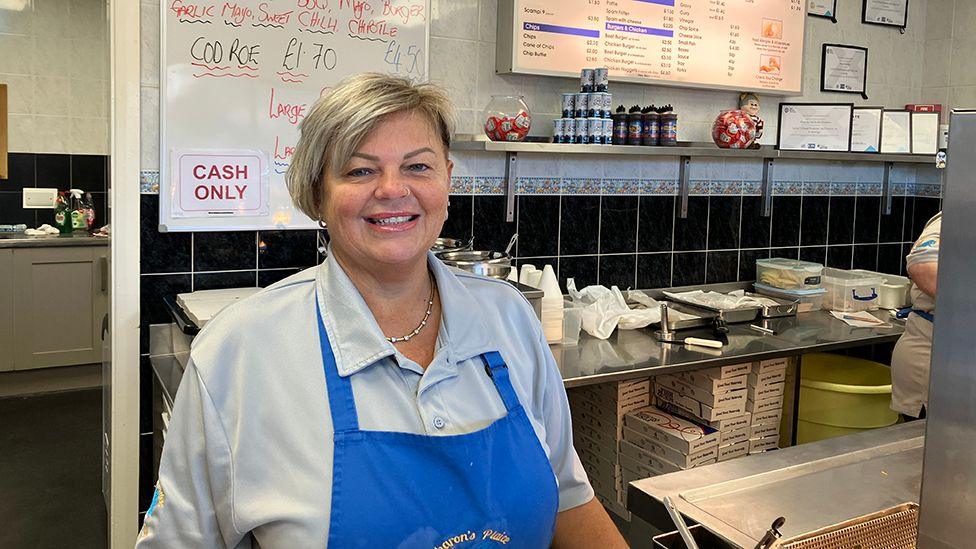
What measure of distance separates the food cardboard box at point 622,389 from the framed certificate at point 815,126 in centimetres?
133

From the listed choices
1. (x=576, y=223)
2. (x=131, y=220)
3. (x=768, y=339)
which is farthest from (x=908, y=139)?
(x=131, y=220)

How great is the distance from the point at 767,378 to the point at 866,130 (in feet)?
4.70

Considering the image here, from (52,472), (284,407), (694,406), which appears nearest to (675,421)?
(694,406)

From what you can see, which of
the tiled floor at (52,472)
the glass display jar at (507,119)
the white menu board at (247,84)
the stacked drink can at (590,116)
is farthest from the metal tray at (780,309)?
the tiled floor at (52,472)

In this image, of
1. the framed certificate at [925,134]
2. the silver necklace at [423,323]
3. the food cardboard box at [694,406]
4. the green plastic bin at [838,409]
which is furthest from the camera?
the framed certificate at [925,134]

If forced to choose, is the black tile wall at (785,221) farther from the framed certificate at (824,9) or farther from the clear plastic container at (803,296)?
the framed certificate at (824,9)

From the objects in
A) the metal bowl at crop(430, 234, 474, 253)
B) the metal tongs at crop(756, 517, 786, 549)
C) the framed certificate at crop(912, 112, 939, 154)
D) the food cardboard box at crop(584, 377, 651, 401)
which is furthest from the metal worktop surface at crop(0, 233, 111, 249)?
the metal tongs at crop(756, 517, 786, 549)

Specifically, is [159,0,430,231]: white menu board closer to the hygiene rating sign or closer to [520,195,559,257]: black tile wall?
the hygiene rating sign

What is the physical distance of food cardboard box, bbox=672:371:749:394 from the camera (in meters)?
2.86

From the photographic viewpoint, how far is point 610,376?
8.45ft

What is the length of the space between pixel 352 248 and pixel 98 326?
176 inches

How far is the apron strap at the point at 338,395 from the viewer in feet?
3.85

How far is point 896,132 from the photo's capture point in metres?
3.85

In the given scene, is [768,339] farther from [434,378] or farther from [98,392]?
[98,392]
